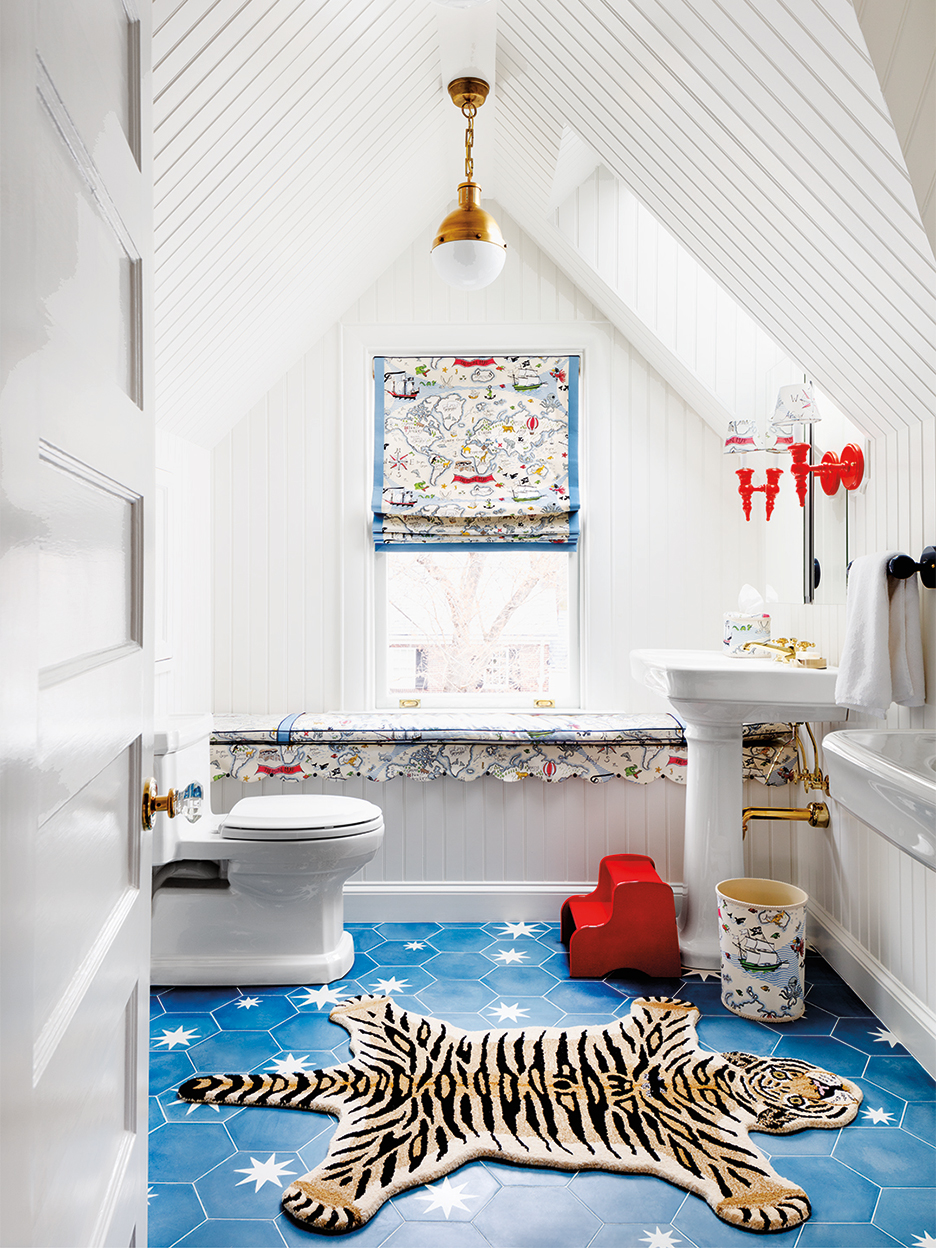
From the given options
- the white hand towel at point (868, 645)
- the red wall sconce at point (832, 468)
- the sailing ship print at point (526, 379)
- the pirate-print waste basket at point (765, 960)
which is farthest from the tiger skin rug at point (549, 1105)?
the sailing ship print at point (526, 379)

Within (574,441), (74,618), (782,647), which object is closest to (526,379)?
(574,441)

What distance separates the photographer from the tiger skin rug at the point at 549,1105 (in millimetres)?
1579

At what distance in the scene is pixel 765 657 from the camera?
275 cm

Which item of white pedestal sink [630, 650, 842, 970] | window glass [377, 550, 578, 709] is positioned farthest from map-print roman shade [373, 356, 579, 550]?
white pedestal sink [630, 650, 842, 970]

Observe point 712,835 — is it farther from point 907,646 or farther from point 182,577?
point 182,577

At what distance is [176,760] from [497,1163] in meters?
1.28

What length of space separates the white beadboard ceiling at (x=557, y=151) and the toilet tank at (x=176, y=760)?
100cm

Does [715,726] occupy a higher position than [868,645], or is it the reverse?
[868,645]

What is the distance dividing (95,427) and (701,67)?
1.53m

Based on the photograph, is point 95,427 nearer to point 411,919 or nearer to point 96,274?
point 96,274

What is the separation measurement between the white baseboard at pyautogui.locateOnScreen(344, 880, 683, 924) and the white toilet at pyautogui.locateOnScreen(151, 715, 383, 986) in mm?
441

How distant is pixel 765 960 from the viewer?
2.19 metres

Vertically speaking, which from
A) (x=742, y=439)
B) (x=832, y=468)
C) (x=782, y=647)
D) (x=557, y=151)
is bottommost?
(x=782, y=647)

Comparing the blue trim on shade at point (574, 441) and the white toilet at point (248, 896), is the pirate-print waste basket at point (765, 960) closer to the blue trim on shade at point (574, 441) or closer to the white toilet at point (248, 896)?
the white toilet at point (248, 896)
